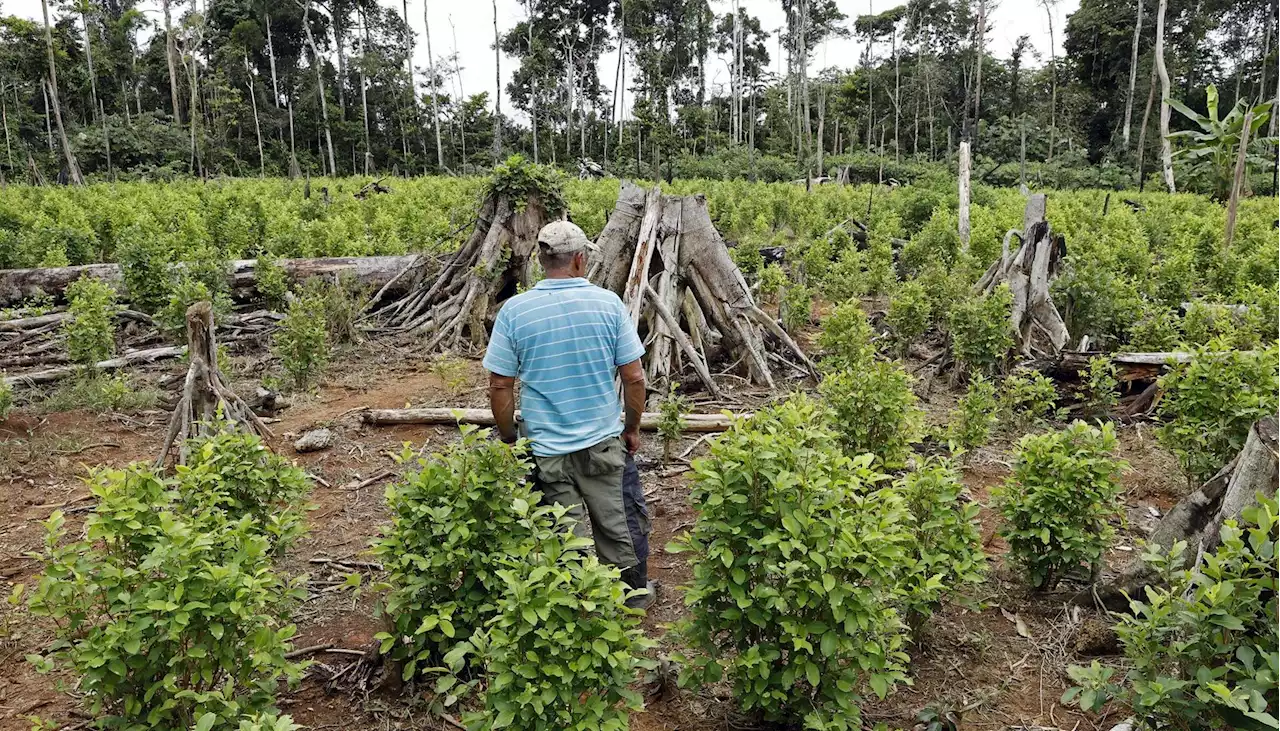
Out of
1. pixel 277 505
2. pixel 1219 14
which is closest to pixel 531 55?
pixel 1219 14

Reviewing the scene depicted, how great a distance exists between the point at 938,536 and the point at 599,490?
153 centimetres

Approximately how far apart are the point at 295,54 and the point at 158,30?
804cm

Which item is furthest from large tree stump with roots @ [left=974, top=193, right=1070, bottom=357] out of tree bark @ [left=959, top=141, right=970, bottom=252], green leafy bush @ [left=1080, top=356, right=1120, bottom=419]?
tree bark @ [left=959, top=141, right=970, bottom=252]

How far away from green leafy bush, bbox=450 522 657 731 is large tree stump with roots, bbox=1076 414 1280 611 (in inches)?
81.1

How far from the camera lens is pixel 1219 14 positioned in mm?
43781

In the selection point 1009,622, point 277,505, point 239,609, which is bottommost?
point 1009,622

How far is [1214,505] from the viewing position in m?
3.70

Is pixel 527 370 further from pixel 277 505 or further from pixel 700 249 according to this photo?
pixel 700 249

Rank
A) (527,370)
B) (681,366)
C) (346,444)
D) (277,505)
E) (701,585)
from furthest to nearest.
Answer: (681,366) → (346,444) → (277,505) → (527,370) → (701,585)

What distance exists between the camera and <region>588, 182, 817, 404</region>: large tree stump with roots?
304 inches

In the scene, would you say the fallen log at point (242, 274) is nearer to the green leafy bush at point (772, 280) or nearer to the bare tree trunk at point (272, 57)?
the green leafy bush at point (772, 280)

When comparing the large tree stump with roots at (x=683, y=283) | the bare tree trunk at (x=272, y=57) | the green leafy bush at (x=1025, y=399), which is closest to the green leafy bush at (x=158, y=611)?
the large tree stump with roots at (x=683, y=283)

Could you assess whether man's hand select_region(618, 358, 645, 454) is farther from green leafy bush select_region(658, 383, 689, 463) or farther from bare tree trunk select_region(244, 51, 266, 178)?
bare tree trunk select_region(244, 51, 266, 178)

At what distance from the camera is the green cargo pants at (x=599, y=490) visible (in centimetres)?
357
